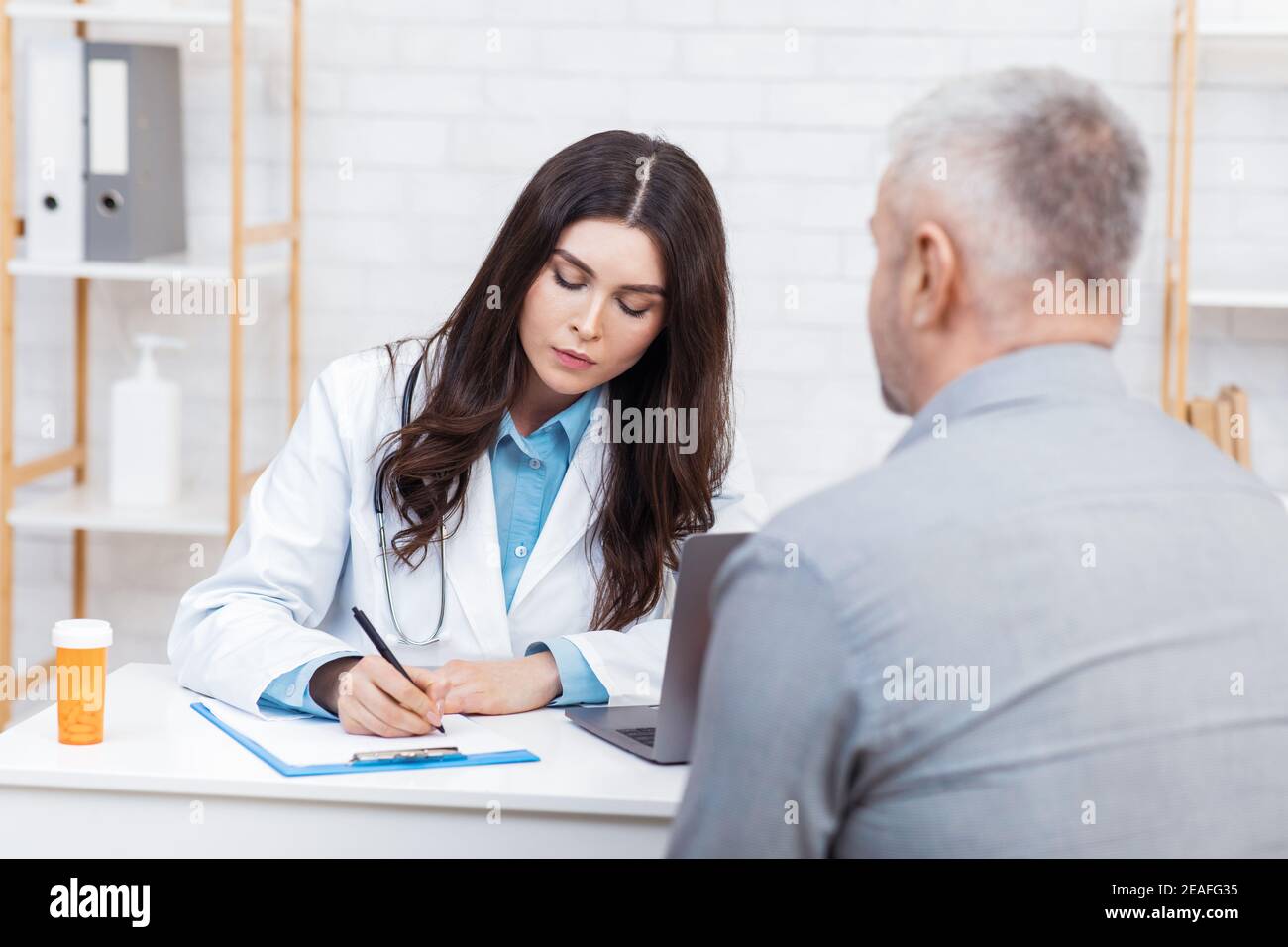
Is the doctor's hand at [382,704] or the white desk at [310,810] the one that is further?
the doctor's hand at [382,704]

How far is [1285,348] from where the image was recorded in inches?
111

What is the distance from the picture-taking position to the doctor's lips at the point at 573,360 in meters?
1.83

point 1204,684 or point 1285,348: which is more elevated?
point 1285,348

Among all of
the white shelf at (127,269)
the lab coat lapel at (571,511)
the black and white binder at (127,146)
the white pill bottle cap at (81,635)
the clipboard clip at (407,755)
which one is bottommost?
the clipboard clip at (407,755)

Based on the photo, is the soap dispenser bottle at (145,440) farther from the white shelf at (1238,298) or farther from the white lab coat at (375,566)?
the white shelf at (1238,298)

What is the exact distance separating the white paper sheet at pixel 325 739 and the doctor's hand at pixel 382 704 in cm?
1

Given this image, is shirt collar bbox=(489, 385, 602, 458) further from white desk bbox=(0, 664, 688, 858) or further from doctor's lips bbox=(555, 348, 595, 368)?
white desk bbox=(0, 664, 688, 858)

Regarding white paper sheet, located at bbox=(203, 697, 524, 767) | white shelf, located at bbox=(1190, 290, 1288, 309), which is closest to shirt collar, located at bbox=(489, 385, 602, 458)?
white paper sheet, located at bbox=(203, 697, 524, 767)

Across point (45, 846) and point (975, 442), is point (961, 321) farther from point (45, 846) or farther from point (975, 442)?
point (45, 846)

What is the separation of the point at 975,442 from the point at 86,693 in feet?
3.11

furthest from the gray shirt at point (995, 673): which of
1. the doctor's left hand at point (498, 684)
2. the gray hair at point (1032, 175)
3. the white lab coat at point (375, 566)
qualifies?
the white lab coat at point (375, 566)

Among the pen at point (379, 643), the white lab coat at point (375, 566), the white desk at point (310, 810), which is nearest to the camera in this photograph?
the white desk at point (310, 810)

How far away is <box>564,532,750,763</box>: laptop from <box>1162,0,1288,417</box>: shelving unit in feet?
4.86

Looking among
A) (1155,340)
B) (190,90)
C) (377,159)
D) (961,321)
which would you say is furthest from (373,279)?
(961,321)
